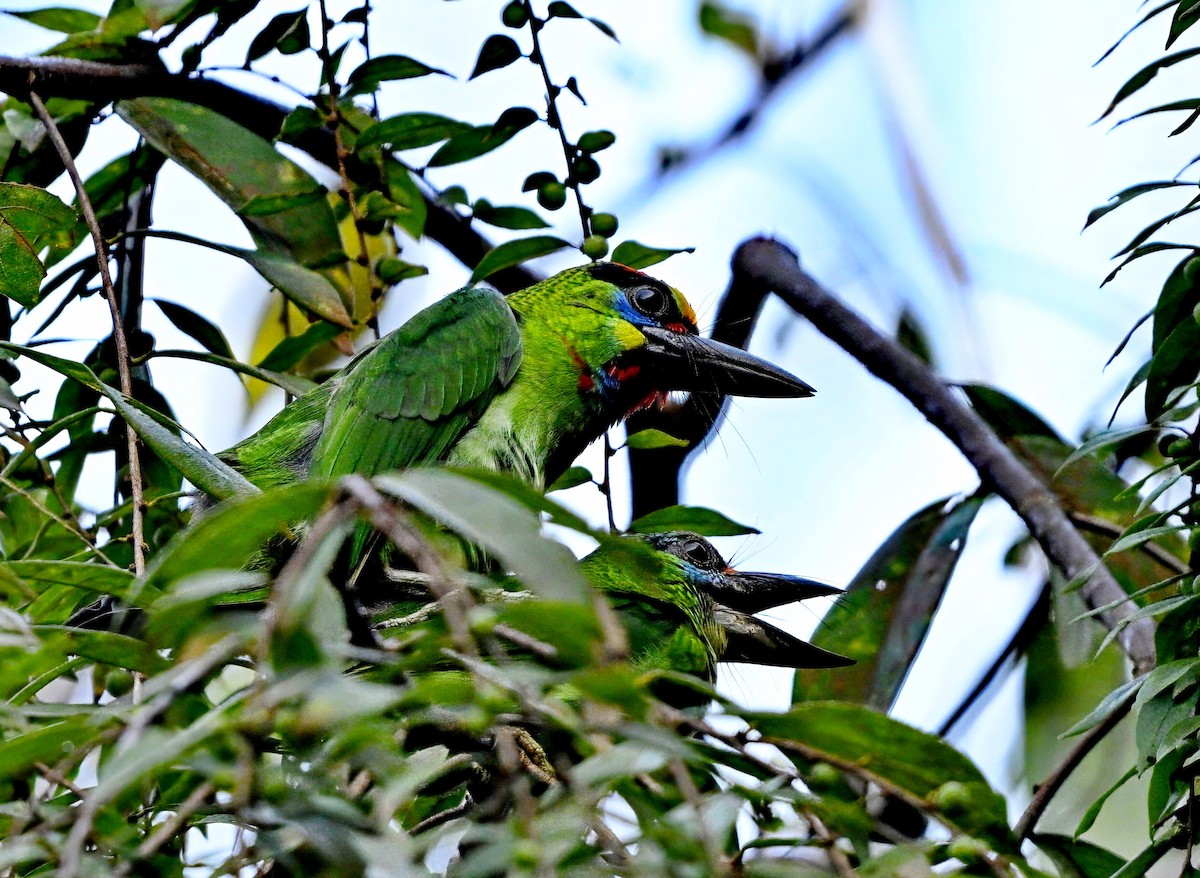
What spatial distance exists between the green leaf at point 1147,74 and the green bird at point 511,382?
1.22m

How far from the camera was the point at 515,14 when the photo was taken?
255cm

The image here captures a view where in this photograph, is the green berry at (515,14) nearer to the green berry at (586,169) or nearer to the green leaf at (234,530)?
the green berry at (586,169)

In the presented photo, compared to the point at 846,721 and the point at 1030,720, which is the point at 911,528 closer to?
the point at 1030,720

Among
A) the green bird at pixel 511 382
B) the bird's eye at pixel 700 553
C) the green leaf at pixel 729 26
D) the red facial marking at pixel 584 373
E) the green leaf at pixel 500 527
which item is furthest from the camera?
the green leaf at pixel 729 26

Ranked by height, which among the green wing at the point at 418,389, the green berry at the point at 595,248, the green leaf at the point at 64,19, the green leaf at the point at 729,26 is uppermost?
the green leaf at the point at 729,26

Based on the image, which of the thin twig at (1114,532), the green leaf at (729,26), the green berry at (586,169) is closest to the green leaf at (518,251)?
the green berry at (586,169)

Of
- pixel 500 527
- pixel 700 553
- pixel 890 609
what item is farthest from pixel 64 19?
pixel 500 527

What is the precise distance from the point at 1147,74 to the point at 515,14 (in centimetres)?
124

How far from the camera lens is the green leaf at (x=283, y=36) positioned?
259 centimetres

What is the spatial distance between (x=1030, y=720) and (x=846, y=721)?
249 cm

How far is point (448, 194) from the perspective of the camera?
2.79 meters

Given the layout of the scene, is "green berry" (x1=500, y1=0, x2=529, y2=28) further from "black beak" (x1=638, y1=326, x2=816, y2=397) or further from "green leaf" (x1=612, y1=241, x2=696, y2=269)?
"black beak" (x1=638, y1=326, x2=816, y2=397)

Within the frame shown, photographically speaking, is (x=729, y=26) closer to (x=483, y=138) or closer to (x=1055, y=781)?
(x=483, y=138)

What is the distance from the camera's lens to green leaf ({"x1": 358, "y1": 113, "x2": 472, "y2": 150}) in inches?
104
